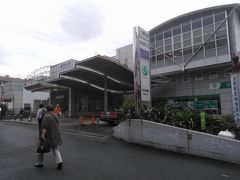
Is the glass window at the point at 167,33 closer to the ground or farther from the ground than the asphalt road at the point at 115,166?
farther from the ground

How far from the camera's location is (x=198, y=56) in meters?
25.7

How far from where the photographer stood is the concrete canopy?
22.3 meters

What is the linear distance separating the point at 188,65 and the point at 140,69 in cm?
1663

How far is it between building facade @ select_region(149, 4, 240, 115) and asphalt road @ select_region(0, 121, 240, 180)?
18421 millimetres

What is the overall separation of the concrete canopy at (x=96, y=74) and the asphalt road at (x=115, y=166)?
44.1ft

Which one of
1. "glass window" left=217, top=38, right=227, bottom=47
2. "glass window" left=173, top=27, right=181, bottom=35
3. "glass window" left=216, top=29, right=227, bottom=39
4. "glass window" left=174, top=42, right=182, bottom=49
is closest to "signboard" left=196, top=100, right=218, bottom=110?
"glass window" left=217, top=38, right=227, bottom=47

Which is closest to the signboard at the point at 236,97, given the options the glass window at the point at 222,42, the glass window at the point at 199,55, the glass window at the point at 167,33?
the glass window at the point at 222,42

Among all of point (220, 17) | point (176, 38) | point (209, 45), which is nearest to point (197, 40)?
point (209, 45)

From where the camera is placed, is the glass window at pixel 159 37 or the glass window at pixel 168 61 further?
the glass window at pixel 159 37

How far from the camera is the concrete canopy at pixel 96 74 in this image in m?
22.3

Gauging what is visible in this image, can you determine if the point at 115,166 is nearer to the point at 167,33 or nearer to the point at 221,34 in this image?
the point at 221,34

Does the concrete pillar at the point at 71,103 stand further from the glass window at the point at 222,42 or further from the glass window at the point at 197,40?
the glass window at the point at 222,42

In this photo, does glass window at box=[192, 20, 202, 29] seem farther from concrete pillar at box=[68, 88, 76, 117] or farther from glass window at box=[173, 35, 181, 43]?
concrete pillar at box=[68, 88, 76, 117]

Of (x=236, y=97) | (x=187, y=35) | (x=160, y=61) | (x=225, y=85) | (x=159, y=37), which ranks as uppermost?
(x=159, y=37)
